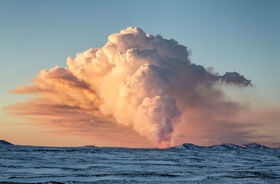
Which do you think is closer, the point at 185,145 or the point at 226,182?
the point at 226,182

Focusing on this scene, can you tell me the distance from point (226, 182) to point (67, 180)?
8.15m

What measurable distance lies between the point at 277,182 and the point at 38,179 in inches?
493

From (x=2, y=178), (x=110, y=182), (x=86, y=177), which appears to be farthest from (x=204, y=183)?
(x=2, y=178)

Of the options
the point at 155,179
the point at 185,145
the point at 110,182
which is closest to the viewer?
the point at 110,182

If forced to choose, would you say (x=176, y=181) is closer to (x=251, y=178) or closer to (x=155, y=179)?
(x=155, y=179)

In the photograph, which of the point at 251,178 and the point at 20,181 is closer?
the point at 20,181

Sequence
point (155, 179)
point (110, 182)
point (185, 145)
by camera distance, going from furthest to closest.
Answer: point (185, 145), point (155, 179), point (110, 182)

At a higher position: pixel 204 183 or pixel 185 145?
pixel 185 145

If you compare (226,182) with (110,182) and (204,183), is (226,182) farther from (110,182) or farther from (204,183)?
(110,182)

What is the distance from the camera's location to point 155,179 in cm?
2073

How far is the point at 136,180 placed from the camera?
20062 millimetres

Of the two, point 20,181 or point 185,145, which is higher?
point 185,145

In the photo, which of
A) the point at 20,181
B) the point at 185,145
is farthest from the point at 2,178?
the point at 185,145

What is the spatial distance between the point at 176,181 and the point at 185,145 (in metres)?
128
